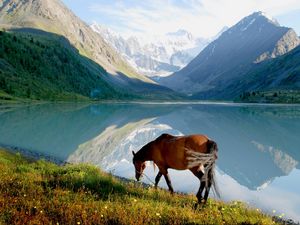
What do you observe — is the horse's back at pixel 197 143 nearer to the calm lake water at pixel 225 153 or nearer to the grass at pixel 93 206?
the grass at pixel 93 206

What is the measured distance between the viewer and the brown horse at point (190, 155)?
1417 cm

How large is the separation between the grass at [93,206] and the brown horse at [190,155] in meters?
1.13

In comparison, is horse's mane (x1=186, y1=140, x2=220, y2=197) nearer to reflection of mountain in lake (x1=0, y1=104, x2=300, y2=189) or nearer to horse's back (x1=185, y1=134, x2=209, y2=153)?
horse's back (x1=185, y1=134, x2=209, y2=153)

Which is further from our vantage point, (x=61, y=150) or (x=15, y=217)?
(x=61, y=150)

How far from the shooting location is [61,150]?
45500 millimetres

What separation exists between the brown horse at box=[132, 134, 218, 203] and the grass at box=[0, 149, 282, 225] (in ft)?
3.71

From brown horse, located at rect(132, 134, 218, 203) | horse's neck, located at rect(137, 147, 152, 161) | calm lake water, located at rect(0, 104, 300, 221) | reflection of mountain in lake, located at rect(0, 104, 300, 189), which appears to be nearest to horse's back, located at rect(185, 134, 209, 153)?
brown horse, located at rect(132, 134, 218, 203)

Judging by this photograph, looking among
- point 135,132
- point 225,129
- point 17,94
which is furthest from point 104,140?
point 17,94

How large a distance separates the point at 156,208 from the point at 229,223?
95.6 inches

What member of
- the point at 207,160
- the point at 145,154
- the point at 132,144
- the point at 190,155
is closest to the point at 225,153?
the point at 132,144

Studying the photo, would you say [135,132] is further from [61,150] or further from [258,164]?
[258,164]

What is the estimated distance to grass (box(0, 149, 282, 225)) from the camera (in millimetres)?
11406

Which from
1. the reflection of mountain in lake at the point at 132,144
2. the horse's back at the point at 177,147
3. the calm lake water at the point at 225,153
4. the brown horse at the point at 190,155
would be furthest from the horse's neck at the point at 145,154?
the reflection of mountain in lake at the point at 132,144

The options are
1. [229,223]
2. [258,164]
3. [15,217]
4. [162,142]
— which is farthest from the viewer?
[258,164]
